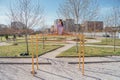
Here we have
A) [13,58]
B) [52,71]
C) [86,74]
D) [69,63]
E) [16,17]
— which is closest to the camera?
[86,74]

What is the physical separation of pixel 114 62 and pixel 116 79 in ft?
13.4

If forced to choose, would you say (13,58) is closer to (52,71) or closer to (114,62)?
(52,71)

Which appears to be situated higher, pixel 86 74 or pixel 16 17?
pixel 16 17

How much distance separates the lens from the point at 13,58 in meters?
12.9

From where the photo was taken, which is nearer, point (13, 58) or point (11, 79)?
point (11, 79)

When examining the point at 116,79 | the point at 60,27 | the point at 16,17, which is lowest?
the point at 116,79

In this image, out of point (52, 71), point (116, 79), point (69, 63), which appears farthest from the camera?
point (69, 63)

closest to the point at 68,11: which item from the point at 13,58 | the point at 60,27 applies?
the point at 13,58

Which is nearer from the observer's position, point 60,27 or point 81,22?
point 60,27

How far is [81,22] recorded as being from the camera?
690 inches

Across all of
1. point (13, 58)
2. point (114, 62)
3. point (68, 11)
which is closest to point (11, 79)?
point (13, 58)

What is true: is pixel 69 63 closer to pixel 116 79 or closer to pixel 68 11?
pixel 116 79

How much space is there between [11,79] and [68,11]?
10284 millimetres

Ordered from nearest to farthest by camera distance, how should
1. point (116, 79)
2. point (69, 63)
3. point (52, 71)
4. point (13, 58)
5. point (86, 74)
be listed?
1. point (116, 79)
2. point (86, 74)
3. point (52, 71)
4. point (69, 63)
5. point (13, 58)
